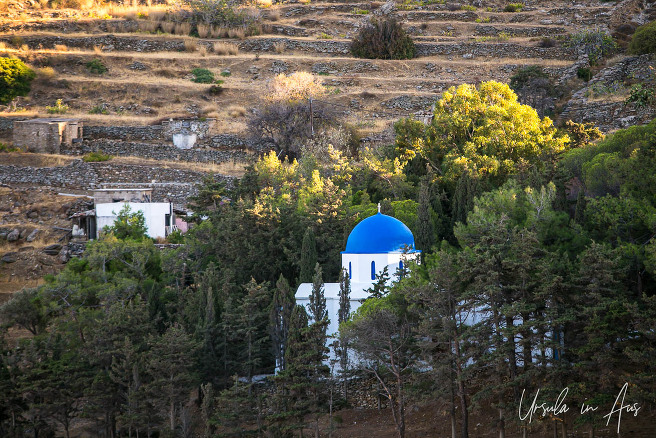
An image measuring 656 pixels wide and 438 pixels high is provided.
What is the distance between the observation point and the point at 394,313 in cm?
2653

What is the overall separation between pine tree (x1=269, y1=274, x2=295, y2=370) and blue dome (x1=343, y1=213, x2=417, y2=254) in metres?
2.79

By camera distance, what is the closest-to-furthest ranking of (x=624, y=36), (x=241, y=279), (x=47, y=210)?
1. (x=241, y=279)
2. (x=47, y=210)
3. (x=624, y=36)

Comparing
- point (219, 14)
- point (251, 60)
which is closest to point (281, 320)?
point (251, 60)

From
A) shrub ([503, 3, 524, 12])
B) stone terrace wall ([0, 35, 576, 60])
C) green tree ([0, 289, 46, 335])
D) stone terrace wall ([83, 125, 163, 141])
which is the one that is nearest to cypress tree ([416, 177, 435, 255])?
green tree ([0, 289, 46, 335])

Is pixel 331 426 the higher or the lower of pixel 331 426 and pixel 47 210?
the lower

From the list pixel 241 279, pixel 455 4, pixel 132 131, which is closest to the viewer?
pixel 241 279

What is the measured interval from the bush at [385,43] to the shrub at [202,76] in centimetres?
1228

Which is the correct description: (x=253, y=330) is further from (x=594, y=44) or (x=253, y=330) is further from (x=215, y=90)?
(x=594, y=44)

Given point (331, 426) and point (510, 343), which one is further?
point (331, 426)

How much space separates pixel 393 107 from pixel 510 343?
124 feet

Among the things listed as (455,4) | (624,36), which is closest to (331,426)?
(624,36)

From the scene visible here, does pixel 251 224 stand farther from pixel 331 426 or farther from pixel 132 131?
pixel 132 131

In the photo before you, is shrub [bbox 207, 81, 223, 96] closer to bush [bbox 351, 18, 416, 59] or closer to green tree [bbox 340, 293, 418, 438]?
bush [bbox 351, 18, 416, 59]

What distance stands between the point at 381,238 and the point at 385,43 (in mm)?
40862
